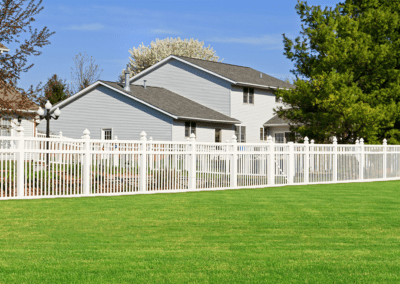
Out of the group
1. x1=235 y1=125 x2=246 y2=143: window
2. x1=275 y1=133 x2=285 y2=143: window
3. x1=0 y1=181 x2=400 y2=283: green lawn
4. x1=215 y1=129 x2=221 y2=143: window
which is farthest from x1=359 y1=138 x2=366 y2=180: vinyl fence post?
x1=275 y1=133 x2=285 y2=143: window

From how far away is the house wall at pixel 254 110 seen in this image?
36.7 m

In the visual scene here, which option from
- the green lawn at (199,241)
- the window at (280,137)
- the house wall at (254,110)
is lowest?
the green lawn at (199,241)

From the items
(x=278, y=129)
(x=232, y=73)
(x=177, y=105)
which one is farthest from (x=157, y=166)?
(x=278, y=129)

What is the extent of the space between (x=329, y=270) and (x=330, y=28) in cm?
1945

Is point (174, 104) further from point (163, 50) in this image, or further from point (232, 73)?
point (163, 50)

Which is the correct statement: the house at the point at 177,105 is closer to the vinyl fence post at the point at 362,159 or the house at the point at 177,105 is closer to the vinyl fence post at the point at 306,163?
the vinyl fence post at the point at 362,159

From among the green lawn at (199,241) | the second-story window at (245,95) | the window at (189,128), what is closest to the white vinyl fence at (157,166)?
the green lawn at (199,241)

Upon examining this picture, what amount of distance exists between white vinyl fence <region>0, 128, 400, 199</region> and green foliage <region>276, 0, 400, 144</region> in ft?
9.20

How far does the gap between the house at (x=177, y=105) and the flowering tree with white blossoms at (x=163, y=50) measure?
2642 cm

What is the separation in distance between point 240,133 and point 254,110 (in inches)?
91.4

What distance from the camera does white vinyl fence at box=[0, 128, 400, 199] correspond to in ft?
42.2

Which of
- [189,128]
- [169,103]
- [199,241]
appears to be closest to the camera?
[199,241]

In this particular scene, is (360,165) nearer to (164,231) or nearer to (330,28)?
(330,28)

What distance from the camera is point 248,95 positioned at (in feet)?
124
